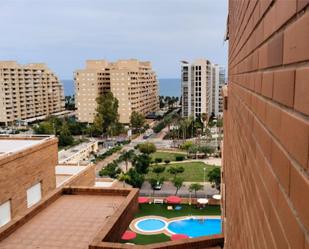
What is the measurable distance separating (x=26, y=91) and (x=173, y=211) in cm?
5556

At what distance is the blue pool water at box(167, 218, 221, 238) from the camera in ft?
69.7

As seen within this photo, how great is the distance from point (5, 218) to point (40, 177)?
2053 mm

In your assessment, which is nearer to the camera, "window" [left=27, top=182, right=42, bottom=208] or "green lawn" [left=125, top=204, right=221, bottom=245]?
"window" [left=27, top=182, right=42, bottom=208]

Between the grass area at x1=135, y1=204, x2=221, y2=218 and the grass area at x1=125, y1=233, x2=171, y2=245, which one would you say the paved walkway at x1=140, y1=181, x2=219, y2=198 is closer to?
the grass area at x1=135, y1=204, x2=221, y2=218

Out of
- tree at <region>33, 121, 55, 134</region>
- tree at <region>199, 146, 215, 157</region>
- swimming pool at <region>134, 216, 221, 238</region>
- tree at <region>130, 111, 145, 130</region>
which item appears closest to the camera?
swimming pool at <region>134, 216, 221, 238</region>

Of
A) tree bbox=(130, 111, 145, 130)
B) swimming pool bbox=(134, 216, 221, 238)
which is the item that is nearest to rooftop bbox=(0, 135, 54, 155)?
swimming pool bbox=(134, 216, 221, 238)

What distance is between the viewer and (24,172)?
10.2 metres

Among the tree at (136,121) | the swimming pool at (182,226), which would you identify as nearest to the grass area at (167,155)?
the tree at (136,121)

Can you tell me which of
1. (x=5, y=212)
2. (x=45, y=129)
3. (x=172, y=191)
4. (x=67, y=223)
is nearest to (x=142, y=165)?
(x=172, y=191)

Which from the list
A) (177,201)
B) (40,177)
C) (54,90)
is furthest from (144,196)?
(54,90)

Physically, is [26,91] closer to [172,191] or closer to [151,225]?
[172,191]

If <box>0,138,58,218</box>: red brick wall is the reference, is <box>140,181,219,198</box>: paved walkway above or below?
below

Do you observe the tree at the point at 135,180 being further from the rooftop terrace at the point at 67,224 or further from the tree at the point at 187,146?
the rooftop terrace at the point at 67,224

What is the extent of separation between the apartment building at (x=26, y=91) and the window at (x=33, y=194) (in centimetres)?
6074
